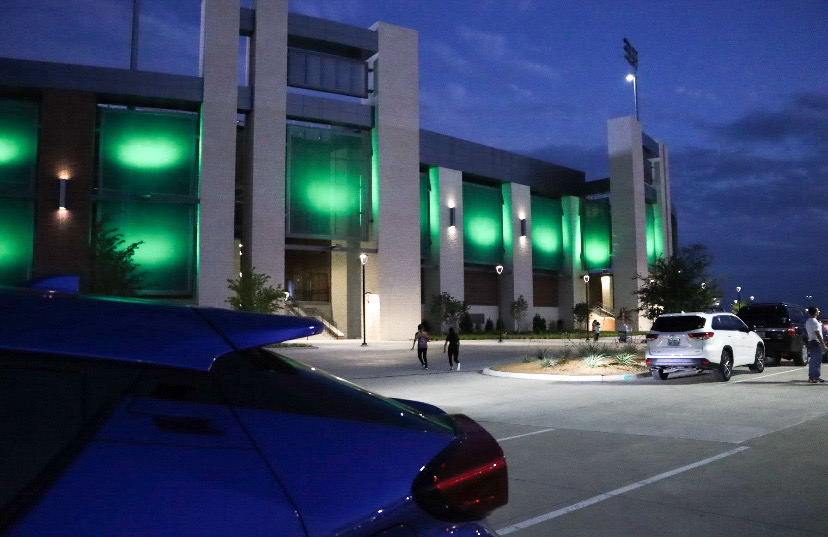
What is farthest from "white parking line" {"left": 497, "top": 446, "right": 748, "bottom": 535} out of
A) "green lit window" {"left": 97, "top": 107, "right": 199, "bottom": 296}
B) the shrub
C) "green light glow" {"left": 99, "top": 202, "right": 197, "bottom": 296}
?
"green light glow" {"left": 99, "top": 202, "right": 197, "bottom": 296}

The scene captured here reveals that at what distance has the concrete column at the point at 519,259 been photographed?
63438mm

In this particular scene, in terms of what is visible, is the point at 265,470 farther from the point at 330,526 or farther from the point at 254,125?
the point at 254,125

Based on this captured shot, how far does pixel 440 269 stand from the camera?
188 ft

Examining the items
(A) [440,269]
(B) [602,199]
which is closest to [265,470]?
(A) [440,269]

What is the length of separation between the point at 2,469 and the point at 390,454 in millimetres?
944

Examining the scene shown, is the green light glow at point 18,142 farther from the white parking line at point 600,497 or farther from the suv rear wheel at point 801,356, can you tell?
the white parking line at point 600,497

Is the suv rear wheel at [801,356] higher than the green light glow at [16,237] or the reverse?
the reverse

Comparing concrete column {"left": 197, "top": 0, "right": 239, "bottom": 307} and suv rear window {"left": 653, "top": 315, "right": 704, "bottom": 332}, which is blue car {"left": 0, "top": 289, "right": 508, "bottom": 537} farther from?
concrete column {"left": 197, "top": 0, "right": 239, "bottom": 307}

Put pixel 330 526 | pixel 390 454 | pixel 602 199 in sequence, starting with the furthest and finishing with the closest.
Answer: pixel 602 199, pixel 390 454, pixel 330 526

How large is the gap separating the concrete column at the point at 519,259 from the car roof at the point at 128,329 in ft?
202

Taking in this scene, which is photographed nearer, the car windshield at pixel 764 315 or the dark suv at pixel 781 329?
the dark suv at pixel 781 329

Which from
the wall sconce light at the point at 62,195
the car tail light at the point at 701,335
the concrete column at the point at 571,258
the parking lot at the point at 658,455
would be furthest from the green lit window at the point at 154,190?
the concrete column at the point at 571,258

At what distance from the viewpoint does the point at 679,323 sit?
1783cm

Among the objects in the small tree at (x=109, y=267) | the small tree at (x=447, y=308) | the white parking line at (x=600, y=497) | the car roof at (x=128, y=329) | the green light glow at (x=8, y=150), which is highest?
the green light glow at (x=8, y=150)
